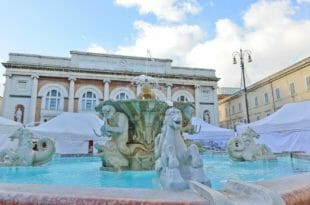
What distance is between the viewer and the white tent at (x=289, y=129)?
1160cm

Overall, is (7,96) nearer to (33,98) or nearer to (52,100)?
(33,98)

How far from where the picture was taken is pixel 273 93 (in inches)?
1281

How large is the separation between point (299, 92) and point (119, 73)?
20.5 m

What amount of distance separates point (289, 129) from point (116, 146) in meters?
9.23

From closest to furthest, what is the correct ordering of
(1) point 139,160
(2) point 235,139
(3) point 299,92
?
(1) point 139,160 → (2) point 235,139 → (3) point 299,92

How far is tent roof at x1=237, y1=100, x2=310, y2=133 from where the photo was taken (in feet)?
38.1

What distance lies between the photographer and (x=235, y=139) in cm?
794

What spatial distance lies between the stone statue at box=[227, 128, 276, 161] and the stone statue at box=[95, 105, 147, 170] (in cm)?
305

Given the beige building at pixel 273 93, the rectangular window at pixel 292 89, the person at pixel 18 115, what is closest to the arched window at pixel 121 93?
the person at pixel 18 115

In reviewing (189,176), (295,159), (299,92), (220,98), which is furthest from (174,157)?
(220,98)

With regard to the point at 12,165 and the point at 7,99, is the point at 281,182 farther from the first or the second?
the point at 7,99

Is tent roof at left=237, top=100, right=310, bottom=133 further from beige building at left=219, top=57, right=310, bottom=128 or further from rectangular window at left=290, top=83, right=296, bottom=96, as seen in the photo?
rectangular window at left=290, top=83, right=296, bottom=96

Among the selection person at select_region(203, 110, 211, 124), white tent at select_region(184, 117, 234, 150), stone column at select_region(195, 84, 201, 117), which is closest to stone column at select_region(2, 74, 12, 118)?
white tent at select_region(184, 117, 234, 150)

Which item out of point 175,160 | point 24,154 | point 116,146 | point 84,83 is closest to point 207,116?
point 84,83
